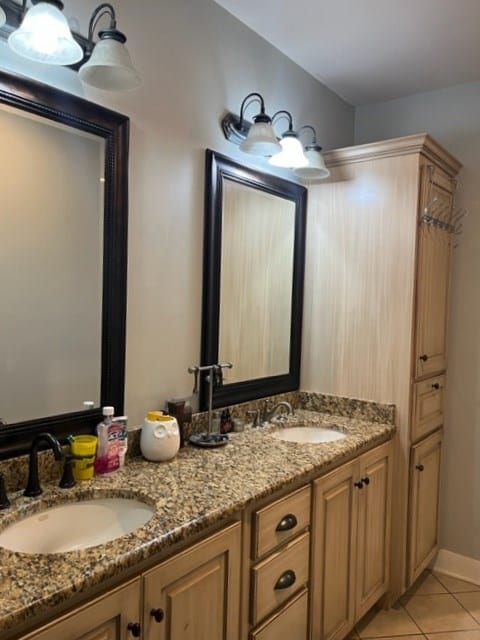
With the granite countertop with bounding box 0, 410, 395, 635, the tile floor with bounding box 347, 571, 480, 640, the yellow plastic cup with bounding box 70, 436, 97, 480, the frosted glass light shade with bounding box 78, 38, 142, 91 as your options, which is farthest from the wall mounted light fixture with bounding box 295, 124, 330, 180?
the tile floor with bounding box 347, 571, 480, 640

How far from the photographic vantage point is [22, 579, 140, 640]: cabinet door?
97 centimetres

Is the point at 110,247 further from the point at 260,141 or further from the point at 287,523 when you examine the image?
the point at 287,523

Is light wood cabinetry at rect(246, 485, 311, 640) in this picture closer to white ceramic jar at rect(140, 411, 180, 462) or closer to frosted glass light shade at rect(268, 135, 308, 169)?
white ceramic jar at rect(140, 411, 180, 462)

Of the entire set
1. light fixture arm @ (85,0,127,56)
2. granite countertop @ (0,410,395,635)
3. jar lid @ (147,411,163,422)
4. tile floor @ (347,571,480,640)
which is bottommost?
tile floor @ (347,571,480,640)

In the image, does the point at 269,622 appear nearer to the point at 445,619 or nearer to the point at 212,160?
the point at 445,619

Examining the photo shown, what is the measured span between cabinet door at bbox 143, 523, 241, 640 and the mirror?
29.5 inches

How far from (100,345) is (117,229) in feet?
1.27

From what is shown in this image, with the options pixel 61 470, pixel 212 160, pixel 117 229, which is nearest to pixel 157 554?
pixel 61 470

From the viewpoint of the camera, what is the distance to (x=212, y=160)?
2.04 meters

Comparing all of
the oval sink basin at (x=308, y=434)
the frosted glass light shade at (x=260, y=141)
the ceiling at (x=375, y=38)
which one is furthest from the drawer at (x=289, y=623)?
the ceiling at (x=375, y=38)

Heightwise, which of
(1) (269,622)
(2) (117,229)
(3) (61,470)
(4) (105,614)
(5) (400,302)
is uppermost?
(2) (117,229)

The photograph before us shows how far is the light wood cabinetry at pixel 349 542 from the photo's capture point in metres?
1.85

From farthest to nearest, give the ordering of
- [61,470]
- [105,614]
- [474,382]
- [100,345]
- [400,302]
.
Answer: [474,382], [400,302], [100,345], [61,470], [105,614]

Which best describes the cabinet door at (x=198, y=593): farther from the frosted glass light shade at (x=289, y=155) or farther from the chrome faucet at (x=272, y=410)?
the frosted glass light shade at (x=289, y=155)
